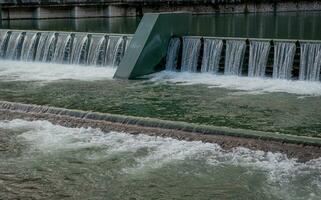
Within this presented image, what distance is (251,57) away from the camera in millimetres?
16281

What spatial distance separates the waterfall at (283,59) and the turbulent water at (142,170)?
22.7 feet

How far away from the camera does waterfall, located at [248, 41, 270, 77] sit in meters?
16.0

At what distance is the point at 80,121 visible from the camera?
1080 centimetres

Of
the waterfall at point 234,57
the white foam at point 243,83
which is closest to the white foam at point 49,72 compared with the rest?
the white foam at point 243,83

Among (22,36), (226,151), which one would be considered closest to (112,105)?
(226,151)

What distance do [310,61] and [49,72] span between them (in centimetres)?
804

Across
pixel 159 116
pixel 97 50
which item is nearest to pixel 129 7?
pixel 97 50

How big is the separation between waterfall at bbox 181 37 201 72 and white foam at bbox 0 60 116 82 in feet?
7.38

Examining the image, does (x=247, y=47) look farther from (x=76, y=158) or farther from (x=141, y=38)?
(x=76, y=158)

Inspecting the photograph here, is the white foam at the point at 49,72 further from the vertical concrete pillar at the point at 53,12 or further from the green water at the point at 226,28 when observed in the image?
the vertical concrete pillar at the point at 53,12

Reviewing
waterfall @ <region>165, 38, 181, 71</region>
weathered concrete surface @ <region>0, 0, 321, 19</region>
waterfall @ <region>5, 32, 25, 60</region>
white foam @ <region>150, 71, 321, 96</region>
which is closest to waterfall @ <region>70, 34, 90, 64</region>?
waterfall @ <region>5, 32, 25, 60</region>

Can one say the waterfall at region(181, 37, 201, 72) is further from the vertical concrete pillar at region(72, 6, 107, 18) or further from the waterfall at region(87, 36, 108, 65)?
the vertical concrete pillar at region(72, 6, 107, 18)

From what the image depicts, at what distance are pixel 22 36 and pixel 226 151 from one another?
1382cm

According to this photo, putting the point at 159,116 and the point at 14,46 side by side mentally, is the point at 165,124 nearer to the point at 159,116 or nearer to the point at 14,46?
the point at 159,116
